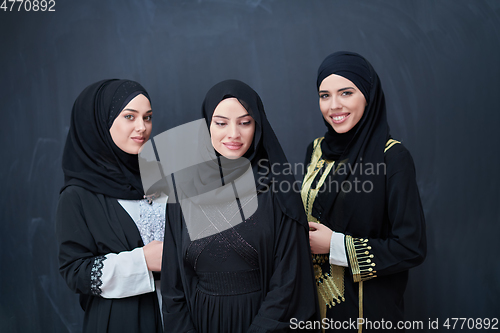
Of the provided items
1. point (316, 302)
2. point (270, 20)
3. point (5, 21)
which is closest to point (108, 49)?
point (5, 21)

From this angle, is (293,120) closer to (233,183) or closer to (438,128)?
(438,128)

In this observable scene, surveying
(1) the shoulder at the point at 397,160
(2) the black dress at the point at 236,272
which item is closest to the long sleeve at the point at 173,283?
(2) the black dress at the point at 236,272

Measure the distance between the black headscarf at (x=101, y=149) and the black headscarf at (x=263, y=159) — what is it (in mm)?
520

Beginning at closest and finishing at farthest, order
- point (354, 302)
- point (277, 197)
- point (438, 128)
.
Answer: point (277, 197), point (354, 302), point (438, 128)

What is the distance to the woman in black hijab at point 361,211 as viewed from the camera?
175 centimetres

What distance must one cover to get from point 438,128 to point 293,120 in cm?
92

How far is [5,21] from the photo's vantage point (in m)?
2.68

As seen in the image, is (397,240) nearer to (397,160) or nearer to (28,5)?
(397,160)

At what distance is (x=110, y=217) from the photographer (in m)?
1.83

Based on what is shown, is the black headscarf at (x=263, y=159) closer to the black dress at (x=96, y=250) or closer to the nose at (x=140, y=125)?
the nose at (x=140, y=125)

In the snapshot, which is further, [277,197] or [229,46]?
[229,46]

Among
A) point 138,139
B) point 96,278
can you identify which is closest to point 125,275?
point 96,278

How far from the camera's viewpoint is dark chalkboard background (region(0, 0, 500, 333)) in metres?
2.62

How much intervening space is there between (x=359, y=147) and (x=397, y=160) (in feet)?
0.57
